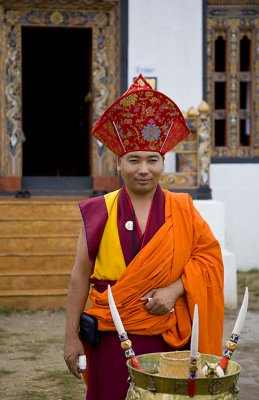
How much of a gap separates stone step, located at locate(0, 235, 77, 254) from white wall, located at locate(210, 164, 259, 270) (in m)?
2.98

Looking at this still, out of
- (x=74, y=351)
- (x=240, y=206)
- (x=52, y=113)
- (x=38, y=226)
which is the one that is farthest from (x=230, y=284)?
(x=52, y=113)

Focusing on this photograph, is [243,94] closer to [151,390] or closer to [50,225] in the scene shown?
[50,225]

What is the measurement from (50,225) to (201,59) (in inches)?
126

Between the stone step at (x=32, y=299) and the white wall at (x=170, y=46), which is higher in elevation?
the white wall at (x=170, y=46)

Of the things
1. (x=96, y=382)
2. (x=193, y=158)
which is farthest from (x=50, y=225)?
(x=96, y=382)

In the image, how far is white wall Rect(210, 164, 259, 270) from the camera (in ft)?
36.9

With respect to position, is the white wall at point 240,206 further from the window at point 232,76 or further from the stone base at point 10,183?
the stone base at point 10,183

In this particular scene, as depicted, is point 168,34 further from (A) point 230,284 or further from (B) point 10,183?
(A) point 230,284

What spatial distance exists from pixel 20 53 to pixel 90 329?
805 centimetres

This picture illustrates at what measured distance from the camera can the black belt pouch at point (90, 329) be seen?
10.9 ft

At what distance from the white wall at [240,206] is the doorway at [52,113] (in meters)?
4.65

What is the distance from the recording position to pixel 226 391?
8.51 ft

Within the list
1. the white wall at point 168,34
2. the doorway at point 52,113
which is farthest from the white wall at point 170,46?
the doorway at point 52,113

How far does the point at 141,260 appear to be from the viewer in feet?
10.6
